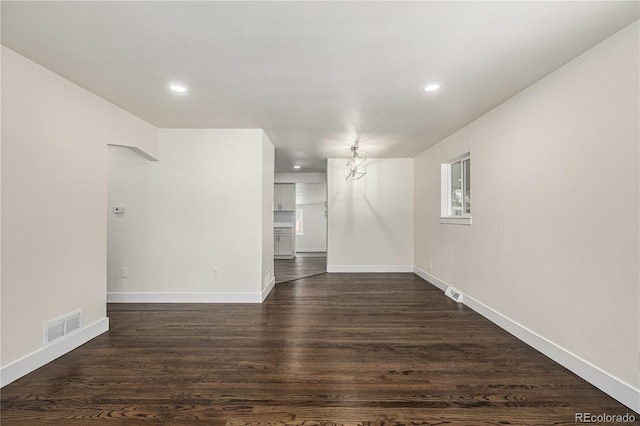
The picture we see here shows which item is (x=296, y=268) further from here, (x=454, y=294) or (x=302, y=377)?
(x=302, y=377)

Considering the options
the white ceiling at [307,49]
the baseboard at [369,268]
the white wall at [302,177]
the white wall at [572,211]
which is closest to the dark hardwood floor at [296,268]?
the baseboard at [369,268]

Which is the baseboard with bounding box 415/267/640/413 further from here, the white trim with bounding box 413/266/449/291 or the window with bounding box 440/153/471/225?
the window with bounding box 440/153/471/225

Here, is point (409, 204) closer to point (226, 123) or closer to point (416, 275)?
point (416, 275)

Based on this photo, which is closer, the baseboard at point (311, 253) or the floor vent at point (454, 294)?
the floor vent at point (454, 294)

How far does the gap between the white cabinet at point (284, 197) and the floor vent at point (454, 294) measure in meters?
5.08

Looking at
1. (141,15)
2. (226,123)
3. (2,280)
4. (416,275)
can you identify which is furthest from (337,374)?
(416,275)

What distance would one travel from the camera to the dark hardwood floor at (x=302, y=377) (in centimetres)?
167

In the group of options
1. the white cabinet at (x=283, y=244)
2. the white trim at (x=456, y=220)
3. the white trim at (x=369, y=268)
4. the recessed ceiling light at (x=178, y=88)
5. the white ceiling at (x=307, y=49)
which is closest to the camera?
the white ceiling at (x=307, y=49)

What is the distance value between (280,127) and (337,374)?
2.88 m

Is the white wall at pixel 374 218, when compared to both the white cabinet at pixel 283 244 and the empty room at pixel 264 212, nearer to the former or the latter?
the empty room at pixel 264 212

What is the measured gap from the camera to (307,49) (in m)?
1.92

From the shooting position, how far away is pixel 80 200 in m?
2.56

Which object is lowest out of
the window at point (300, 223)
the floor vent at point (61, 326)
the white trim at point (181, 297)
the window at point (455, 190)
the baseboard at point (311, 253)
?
the baseboard at point (311, 253)

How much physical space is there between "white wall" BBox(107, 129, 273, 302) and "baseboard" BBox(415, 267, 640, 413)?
2.84 metres
